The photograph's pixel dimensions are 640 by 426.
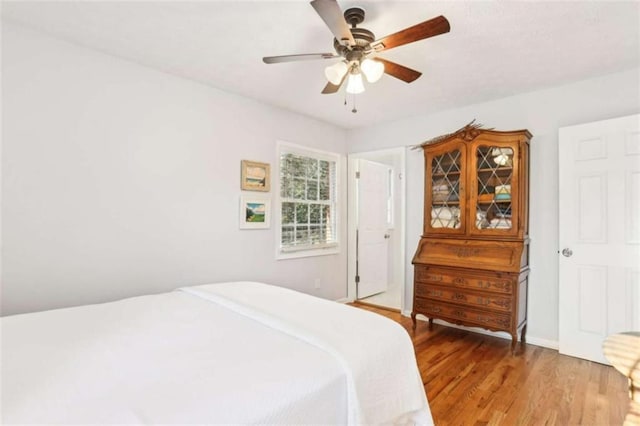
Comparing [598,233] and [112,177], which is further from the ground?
[112,177]

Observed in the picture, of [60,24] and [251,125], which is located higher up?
[60,24]

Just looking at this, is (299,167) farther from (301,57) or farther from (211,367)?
(211,367)

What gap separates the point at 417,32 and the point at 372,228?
3.41m

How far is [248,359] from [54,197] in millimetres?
1954

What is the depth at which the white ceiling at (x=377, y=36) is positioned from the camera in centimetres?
192

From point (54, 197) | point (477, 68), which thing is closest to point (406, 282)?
point (477, 68)

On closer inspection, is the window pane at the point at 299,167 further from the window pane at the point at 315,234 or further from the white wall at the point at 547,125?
the white wall at the point at 547,125

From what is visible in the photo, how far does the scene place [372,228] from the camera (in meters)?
4.92

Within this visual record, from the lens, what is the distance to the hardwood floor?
1.98 meters

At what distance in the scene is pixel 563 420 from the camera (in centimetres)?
194

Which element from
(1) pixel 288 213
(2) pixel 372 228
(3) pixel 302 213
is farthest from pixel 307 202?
(2) pixel 372 228

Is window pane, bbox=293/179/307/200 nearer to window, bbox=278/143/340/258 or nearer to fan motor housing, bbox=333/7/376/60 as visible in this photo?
window, bbox=278/143/340/258

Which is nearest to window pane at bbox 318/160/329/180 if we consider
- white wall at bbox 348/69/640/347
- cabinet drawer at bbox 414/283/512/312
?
white wall at bbox 348/69/640/347

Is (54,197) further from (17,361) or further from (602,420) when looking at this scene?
(602,420)
